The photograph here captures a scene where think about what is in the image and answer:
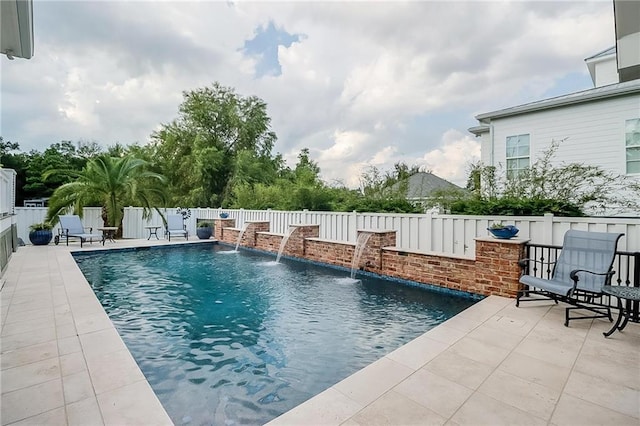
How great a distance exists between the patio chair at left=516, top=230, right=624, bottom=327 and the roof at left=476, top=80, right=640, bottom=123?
20.4ft

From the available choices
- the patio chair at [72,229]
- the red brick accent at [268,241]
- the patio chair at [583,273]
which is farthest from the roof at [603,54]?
the patio chair at [72,229]

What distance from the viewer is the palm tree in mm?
11438

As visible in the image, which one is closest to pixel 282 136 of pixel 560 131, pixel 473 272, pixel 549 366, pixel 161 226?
pixel 161 226

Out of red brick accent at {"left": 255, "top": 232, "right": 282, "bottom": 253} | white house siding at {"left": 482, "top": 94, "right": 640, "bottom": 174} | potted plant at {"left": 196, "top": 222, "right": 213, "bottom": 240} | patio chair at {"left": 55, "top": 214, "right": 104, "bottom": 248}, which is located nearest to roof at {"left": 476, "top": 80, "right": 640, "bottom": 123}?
white house siding at {"left": 482, "top": 94, "right": 640, "bottom": 174}

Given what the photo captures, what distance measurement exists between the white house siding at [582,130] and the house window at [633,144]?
9 centimetres

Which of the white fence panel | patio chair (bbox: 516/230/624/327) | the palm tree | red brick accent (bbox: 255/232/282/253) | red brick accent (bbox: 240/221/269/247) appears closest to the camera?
patio chair (bbox: 516/230/624/327)

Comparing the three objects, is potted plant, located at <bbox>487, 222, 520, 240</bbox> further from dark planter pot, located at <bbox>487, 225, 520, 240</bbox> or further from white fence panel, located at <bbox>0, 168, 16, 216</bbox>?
white fence panel, located at <bbox>0, 168, 16, 216</bbox>

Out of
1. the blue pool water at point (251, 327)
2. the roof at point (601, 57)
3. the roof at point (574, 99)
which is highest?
the roof at point (601, 57)

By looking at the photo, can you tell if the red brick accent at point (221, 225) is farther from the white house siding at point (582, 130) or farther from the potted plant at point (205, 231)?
the white house siding at point (582, 130)

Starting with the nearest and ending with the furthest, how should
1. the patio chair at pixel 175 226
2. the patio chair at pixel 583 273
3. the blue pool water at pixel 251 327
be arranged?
the blue pool water at pixel 251 327 → the patio chair at pixel 583 273 → the patio chair at pixel 175 226

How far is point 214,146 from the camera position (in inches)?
833

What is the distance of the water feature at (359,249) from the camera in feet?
23.5

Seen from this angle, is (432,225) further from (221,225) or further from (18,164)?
(18,164)

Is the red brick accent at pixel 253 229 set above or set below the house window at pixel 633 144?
below
